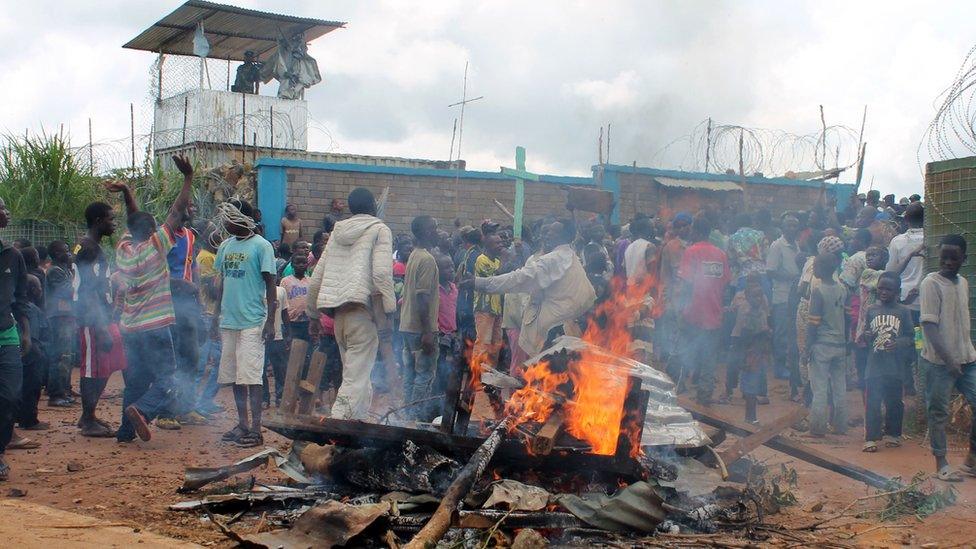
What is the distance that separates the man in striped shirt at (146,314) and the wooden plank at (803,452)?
169 inches

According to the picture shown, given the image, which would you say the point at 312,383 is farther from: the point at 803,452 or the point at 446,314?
the point at 803,452

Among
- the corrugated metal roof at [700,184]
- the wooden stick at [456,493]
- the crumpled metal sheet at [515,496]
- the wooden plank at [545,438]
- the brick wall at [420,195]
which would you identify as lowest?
the crumpled metal sheet at [515,496]

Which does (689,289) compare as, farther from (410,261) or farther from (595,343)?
(410,261)

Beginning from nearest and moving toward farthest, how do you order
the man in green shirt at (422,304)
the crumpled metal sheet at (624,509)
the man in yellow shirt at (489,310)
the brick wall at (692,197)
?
the crumpled metal sheet at (624,509) → the man in green shirt at (422,304) → the man in yellow shirt at (489,310) → the brick wall at (692,197)

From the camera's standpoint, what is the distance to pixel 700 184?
19.1 meters

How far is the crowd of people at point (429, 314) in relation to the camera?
23.7 feet

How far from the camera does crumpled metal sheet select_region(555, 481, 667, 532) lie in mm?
4961

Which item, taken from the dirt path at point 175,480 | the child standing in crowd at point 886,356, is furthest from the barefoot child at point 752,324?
the child standing in crowd at point 886,356

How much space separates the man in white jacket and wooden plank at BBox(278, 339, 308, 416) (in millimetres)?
484

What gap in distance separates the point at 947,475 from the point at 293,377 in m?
5.22

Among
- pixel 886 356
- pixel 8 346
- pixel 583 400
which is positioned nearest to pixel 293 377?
pixel 8 346

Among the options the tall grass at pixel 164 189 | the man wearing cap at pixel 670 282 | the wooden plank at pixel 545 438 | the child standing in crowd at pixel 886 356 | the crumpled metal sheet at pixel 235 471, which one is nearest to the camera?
the wooden plank at pixel 545 438

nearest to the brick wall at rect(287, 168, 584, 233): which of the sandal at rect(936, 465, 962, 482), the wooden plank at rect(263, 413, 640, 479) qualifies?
the sandal at rect(936, 465, 962, 482)

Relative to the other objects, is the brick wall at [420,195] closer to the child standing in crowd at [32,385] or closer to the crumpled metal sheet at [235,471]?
the child standing in crowd at [32,385]
